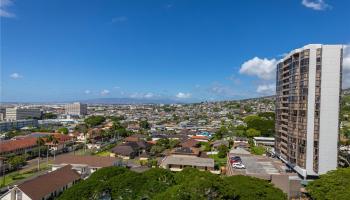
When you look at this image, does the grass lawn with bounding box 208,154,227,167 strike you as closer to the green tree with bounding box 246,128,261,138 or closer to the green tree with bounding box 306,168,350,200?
the green tree with bounding box 306,168,350,200

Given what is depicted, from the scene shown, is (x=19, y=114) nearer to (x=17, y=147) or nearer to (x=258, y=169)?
(x=17, y=147)

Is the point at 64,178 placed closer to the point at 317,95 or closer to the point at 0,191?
the point at 0,191

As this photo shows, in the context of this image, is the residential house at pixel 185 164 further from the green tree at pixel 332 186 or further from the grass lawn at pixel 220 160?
the green tree at pixel 332 186

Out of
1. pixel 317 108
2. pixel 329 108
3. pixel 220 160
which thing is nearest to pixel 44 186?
pixel 317 108

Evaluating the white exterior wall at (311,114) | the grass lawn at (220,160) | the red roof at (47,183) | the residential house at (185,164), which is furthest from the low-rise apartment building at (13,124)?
the white exterior wall at (311,114)

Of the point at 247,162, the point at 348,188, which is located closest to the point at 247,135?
the point at 247,162
